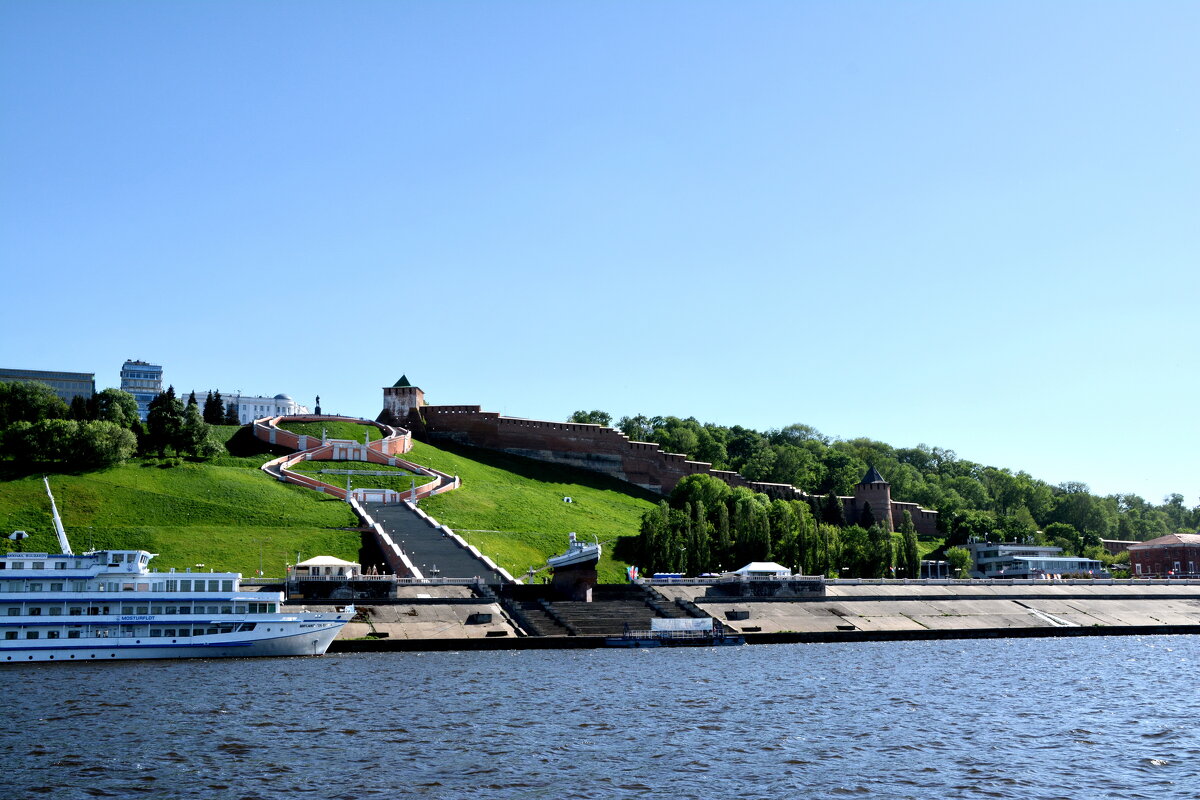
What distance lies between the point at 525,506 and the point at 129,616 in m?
64.2

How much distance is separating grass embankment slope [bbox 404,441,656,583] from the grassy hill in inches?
9.7

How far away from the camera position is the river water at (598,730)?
31.2 metres

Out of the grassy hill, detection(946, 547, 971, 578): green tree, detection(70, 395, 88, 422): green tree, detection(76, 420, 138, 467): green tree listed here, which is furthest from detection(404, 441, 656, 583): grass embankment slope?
detection(70, 395, 88, 422): green tree

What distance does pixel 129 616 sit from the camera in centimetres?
6638

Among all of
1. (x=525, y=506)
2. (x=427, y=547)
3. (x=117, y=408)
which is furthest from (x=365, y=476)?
(x=117, y=408)

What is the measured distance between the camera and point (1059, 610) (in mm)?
101812

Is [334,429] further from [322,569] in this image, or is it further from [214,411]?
[322,569]

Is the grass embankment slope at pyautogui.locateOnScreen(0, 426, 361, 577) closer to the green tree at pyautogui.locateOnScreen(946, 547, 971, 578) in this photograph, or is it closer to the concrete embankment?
the concrete embankment

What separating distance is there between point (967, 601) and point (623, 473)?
205 ft

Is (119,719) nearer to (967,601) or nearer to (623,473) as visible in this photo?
(967,601)

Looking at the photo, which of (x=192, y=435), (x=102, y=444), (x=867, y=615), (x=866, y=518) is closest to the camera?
(x=867, y=615)

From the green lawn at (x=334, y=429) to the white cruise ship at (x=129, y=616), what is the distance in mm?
74245

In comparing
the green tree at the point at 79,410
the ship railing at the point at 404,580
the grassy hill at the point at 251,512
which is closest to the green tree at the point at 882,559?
the grassy hill at the point at 251,512

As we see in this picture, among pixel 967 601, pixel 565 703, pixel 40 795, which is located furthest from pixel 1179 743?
pixel 967 601
